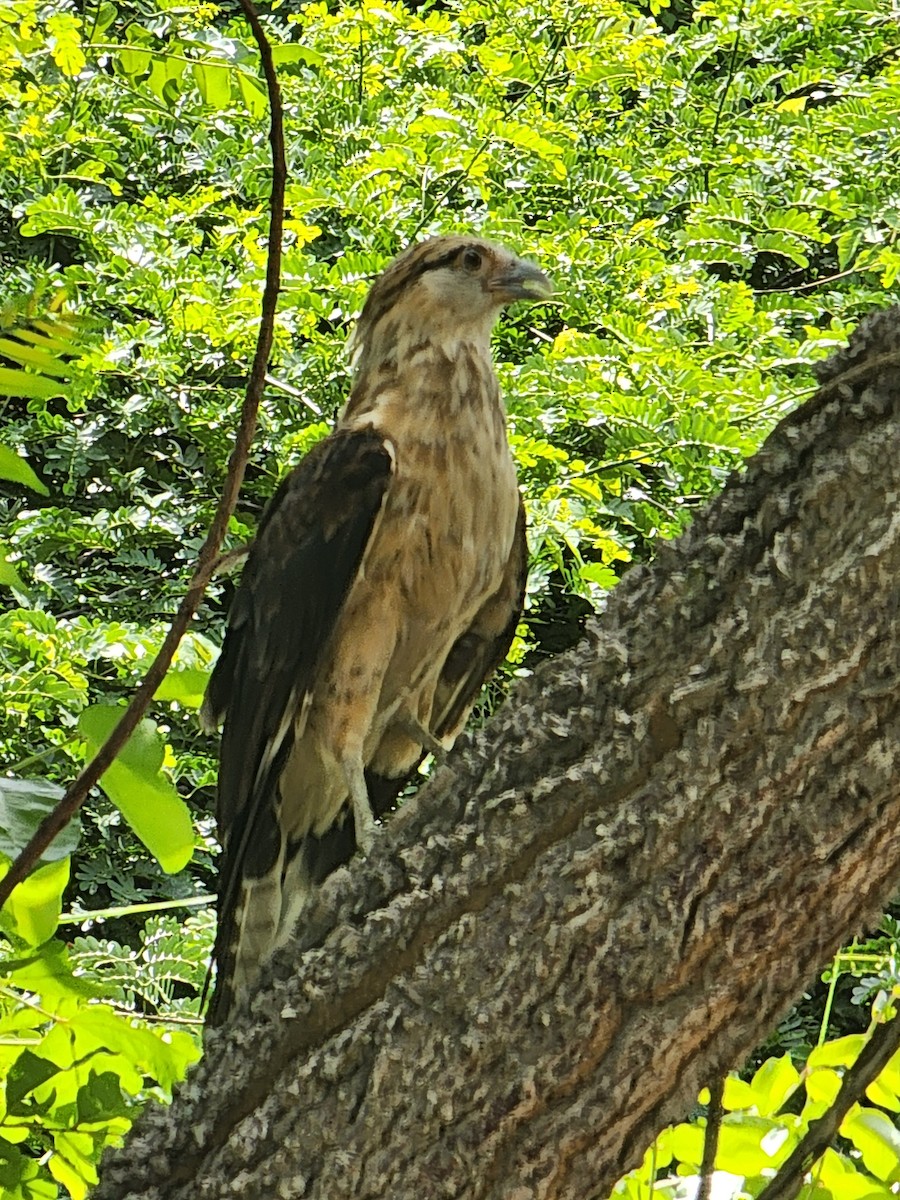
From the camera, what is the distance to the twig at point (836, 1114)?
1.16 meters

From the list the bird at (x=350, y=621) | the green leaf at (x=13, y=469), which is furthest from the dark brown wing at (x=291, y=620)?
the green leaf at (x=13, y=469)

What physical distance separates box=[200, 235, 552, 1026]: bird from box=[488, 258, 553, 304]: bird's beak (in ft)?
0.44

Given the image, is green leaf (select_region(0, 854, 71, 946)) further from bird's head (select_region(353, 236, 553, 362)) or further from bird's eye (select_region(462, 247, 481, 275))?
bird's eye (select_region(462, 247, 481, 275))

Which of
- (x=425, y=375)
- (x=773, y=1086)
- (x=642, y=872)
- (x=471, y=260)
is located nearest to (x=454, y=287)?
(x=471, y=260)

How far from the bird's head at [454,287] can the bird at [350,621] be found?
70 millimetres

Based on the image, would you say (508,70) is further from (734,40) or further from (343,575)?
(343,575)

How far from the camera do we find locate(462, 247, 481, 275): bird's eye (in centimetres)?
203

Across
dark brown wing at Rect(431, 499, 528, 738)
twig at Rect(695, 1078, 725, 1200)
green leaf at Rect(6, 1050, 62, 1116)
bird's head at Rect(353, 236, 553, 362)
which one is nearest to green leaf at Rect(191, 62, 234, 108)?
bird's head at Rect(353, 236, 553, 362)

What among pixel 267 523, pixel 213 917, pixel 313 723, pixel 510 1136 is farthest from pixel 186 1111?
pixel 213 917

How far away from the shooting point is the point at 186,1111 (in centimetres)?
110

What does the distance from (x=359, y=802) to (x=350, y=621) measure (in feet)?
0.70

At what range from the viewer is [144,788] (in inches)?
44.3

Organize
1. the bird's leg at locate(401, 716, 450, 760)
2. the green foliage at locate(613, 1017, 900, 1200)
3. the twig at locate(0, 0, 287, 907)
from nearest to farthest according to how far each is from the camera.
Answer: the twig at locate(0, 0, 287, 907)
the green foliage at locate(613, 1017, 900, 1200)
the bird's leg at locate(401, 716, 450, 760)

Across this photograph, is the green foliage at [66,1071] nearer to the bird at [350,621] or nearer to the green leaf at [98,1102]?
the green leaf at [98,1102]
